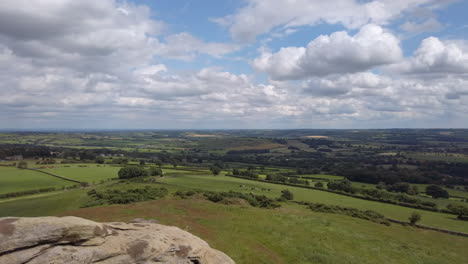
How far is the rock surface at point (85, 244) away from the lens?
52.1 feet

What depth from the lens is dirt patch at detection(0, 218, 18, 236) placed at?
51.8ft

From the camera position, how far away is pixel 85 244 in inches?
704

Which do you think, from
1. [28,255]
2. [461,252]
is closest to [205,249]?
[28,255]

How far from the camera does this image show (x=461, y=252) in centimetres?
3753

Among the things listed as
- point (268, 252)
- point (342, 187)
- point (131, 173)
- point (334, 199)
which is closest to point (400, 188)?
point (342, 187)

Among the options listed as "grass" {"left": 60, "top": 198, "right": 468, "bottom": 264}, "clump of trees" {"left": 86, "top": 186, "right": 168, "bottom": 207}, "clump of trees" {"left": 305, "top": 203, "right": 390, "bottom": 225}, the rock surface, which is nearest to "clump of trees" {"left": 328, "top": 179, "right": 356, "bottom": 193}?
"clump of trees" {"left": 305, "top": 203, "right": 390, "bottom": 225}

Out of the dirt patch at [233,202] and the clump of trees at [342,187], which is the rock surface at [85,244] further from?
the clump of trees at [342,187]

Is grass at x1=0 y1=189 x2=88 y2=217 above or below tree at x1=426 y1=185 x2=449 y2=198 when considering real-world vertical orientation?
above

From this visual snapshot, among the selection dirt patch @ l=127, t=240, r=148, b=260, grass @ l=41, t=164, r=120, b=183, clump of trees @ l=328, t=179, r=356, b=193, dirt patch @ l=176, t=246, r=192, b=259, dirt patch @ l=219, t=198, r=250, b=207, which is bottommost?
clump of trees @ l=328, t=179, r=356, b=193

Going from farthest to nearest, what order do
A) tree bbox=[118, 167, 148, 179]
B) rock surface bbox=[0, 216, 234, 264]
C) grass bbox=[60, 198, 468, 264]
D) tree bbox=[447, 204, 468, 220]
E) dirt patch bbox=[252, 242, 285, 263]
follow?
tree bbox=[118, 167, 148, 179] → tree bbox=[447, 204, 468, 220] → grass bbox=[60, 198, 468, 264] → dirt patch bbox=[252, 242, 285, 263] → rock surface bbox=[0, 216, 234, 264]

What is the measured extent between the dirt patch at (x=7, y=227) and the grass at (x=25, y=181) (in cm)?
7555

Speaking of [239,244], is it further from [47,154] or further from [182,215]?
[47,154]

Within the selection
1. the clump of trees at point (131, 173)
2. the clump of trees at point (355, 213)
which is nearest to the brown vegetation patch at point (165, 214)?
the clump of trees at point (355, 213)

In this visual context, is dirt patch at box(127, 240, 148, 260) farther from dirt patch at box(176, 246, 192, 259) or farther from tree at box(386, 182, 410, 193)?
tree at box(386, 182, 410, 193)
